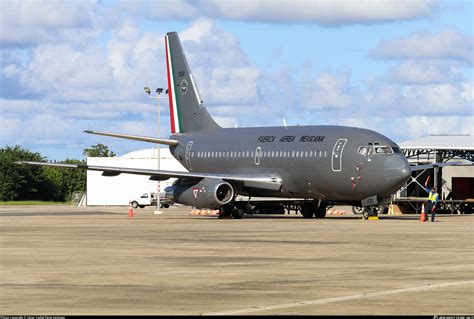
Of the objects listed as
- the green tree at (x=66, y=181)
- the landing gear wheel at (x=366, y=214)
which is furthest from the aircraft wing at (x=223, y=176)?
the green tree at (x=66, y=181)

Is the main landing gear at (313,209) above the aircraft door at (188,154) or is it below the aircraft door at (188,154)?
below

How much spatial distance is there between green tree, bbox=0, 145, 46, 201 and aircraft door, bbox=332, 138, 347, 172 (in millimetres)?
96526

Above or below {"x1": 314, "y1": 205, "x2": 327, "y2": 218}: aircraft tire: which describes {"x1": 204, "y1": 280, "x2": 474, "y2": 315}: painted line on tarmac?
below

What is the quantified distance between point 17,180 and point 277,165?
97.7 metres

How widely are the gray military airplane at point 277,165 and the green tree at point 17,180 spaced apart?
83.6 meters

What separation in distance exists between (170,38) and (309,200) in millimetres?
16414

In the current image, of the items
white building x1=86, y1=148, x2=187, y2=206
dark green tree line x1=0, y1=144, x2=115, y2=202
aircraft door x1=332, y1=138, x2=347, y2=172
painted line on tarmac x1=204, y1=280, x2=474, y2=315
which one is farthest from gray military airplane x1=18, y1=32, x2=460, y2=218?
dark green tree line x1=0, y1=144, x2=115, y2=202

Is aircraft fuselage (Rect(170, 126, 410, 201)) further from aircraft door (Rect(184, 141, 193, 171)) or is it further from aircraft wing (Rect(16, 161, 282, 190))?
aircraft wing (Rect(16, 161, 282, 190))

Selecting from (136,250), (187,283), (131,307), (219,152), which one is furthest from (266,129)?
(131,307)

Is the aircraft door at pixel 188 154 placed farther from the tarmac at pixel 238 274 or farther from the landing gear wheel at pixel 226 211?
the tarmac at pixel 238 274

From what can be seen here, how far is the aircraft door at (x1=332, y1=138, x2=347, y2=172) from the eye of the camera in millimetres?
55000

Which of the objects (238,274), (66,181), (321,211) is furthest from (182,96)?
(66,181)

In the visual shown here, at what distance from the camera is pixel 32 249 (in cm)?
3034

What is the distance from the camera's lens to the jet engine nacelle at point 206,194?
188 ft
